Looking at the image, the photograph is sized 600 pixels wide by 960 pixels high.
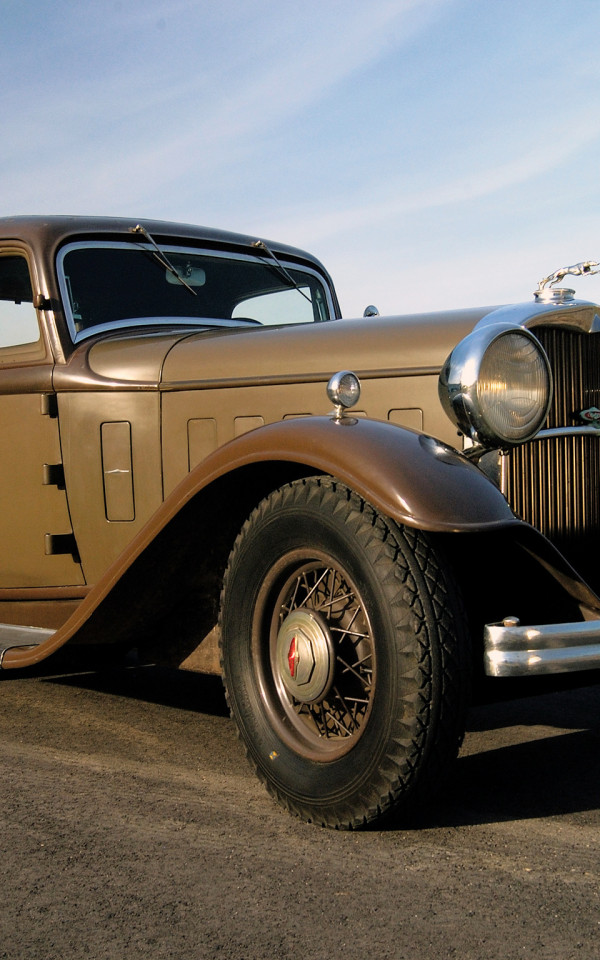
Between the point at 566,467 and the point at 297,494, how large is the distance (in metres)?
0.91

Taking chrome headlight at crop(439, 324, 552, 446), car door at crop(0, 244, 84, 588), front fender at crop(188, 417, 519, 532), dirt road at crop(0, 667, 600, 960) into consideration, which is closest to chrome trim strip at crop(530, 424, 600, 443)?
chrome headlight at crop(439, 324, 552, 446)

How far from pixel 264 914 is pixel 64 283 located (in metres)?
2.62

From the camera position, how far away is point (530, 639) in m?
2.34

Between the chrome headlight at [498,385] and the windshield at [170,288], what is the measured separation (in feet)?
5.80

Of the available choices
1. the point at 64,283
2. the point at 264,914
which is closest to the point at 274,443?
the point at 264,914

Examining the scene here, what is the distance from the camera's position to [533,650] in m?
2.35

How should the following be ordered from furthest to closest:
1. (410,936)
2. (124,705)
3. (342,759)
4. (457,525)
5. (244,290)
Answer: (244,290) → (124,705) → (342,759) → (457,525) → (410,936)

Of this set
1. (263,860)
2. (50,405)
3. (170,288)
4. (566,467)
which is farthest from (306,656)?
(170,288)

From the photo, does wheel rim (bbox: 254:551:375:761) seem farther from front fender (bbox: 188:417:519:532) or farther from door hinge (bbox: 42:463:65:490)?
door hinge (bbox: 42:463:65:490)

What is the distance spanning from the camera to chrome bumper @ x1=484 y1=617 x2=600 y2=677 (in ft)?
7.64

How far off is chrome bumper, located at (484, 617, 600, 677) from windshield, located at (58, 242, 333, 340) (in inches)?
85.0

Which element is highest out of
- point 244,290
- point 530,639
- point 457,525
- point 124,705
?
point 244,290

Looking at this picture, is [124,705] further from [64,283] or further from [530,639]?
[530,639]

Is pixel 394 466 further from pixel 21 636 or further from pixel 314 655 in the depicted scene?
pixel 21 636
